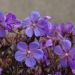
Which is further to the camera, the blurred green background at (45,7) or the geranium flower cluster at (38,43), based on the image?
the blurred green background at (45,7)

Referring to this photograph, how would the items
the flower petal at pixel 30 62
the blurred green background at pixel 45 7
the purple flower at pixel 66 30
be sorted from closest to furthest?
the flower petal at pixel 30 62
the purple flower at pixel 66 30
the blurred green background at pixel 45 7

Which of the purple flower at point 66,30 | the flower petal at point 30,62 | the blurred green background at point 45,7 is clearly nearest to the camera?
the flower petal at point 30,62

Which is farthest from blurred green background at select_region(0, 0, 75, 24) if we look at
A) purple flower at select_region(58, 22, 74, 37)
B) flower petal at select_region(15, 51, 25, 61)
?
flower petal at select_region(15, 51, 25, 61)

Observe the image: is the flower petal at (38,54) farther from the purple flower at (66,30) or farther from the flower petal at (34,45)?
the purple flower at (66,30)

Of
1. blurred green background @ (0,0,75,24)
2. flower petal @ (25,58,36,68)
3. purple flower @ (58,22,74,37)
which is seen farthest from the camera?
blurred green background @ (0,0,75,24)

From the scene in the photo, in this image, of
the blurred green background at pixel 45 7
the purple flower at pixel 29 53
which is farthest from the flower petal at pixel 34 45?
the blurred green background at pixel 45 7

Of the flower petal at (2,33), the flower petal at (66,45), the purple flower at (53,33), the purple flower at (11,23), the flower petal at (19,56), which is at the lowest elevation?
the flower petal at (19,56)

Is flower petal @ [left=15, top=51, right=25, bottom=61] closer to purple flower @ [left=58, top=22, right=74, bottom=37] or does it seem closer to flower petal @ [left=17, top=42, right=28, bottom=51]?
flower petal @ [left=17, top=42, right=28, bottom=51]

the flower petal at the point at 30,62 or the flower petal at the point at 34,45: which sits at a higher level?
the flower petal at the point at 34,45
